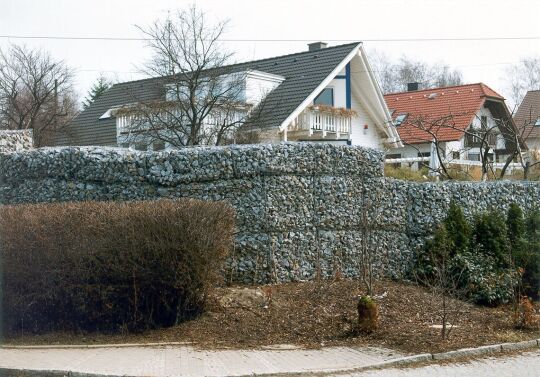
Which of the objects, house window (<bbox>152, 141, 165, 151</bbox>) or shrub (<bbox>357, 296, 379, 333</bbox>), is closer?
shrub (<bbox>357, 296, 379, 333</bbox>)

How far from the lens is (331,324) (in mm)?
10766

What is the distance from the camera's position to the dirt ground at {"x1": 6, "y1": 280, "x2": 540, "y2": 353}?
10.0 m

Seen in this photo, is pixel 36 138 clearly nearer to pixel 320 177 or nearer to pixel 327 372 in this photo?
pixel 320 177

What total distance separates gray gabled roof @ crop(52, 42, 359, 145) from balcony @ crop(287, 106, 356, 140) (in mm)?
802

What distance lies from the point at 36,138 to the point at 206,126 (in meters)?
9.53

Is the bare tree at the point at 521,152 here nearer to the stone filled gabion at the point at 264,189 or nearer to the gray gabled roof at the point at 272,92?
the stone filled gabion at the point at 264,189

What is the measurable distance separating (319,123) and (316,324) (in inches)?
685

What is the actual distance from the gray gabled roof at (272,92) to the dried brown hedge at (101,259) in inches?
501

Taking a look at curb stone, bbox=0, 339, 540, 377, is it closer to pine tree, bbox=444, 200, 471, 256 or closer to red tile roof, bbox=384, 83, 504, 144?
pine tree, bbox=444, 200, 471, 256

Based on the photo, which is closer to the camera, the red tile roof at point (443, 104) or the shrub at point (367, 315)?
the shrub at point (367, 315)

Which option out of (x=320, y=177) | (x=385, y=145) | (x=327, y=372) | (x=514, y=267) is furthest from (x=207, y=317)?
(x=385, y=145)

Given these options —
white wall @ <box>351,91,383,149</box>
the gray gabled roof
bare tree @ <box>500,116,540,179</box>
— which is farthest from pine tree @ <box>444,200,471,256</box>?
white wall @ <box>351,91,383,149</box>

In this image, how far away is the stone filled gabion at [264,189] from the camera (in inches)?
496

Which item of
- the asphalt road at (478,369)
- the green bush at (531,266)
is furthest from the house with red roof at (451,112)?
the asphalt road at (478,369)
